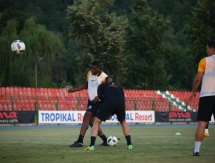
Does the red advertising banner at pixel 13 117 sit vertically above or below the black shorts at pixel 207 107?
below

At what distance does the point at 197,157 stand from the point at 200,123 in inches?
28.5

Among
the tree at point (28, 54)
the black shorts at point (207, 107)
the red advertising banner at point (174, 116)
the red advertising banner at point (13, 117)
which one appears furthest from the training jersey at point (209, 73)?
the tree at point (28, 54)

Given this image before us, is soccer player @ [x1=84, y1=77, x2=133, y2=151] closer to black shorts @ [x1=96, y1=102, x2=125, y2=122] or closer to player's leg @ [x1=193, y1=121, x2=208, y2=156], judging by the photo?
black shorts @ [x1=96, y1=102, x2=125, y2=122]


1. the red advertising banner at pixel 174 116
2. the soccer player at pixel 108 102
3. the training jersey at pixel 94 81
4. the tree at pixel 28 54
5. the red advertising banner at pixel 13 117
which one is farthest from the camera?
the tree at pixel 28 54

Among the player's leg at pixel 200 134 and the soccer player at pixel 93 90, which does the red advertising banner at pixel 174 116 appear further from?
the player's leg at pixel 200 134

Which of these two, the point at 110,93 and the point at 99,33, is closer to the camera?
the point at 110,93

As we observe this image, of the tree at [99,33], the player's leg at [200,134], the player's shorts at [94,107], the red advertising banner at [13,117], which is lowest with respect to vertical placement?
the red advertising banner at [13,117]

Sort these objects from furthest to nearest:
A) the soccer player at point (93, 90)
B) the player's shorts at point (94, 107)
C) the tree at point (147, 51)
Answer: the tree at point (147, 51) → the player's shorts at point (94, 107) → the soccer player at point (93, 90)

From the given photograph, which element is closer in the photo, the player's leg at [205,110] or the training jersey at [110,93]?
the player's leg at [205,110]

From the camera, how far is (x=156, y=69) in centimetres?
6303

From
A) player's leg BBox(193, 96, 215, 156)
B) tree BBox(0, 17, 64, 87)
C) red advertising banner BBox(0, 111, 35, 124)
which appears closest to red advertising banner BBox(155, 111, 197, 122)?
red advertising banner BBox(0, 111, 35, 124)

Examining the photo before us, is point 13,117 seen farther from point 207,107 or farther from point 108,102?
point 207,107

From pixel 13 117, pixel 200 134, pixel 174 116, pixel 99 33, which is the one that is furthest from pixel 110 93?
pixel 99 33

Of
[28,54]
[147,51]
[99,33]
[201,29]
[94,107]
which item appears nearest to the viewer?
[94,107]
